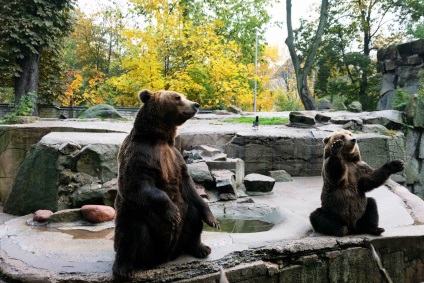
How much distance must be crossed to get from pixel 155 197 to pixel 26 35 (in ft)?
45.9

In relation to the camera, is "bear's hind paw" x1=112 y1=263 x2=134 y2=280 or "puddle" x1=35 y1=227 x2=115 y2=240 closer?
"bear's hind paw" x1=112 y1=263 x2=134 y2=280

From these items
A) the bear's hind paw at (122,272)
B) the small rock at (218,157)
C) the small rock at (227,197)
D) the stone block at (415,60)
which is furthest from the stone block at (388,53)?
the bear's hind paw at (122,272)

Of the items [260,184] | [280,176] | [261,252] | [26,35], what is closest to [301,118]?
Result: [280,176]

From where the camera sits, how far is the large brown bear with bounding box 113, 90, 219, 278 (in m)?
3.30

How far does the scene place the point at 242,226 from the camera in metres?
5.57

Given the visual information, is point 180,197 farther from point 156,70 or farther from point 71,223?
point 156,70

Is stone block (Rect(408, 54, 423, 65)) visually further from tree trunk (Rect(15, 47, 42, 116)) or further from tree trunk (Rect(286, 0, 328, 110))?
tree trunk (Rect(15, 47, 42, 116))

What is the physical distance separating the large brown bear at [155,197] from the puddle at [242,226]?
160cm

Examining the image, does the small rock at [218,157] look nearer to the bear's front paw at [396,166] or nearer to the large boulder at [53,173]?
the large boulder at [53,173]

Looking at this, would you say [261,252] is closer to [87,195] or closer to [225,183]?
[225,183]

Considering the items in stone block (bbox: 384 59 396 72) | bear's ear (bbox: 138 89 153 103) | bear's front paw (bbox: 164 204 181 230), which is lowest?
bear's front paw (bbox: 164 204 181 230)

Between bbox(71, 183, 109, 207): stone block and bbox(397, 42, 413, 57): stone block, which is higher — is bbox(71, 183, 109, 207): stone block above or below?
below

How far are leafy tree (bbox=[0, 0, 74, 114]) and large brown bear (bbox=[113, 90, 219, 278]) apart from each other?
513 inches

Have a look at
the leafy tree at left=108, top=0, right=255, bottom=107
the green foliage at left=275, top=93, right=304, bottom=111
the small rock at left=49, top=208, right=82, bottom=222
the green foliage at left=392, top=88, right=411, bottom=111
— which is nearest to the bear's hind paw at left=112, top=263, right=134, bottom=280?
the small rock at left=49, top=208, right=82, bottom=222
